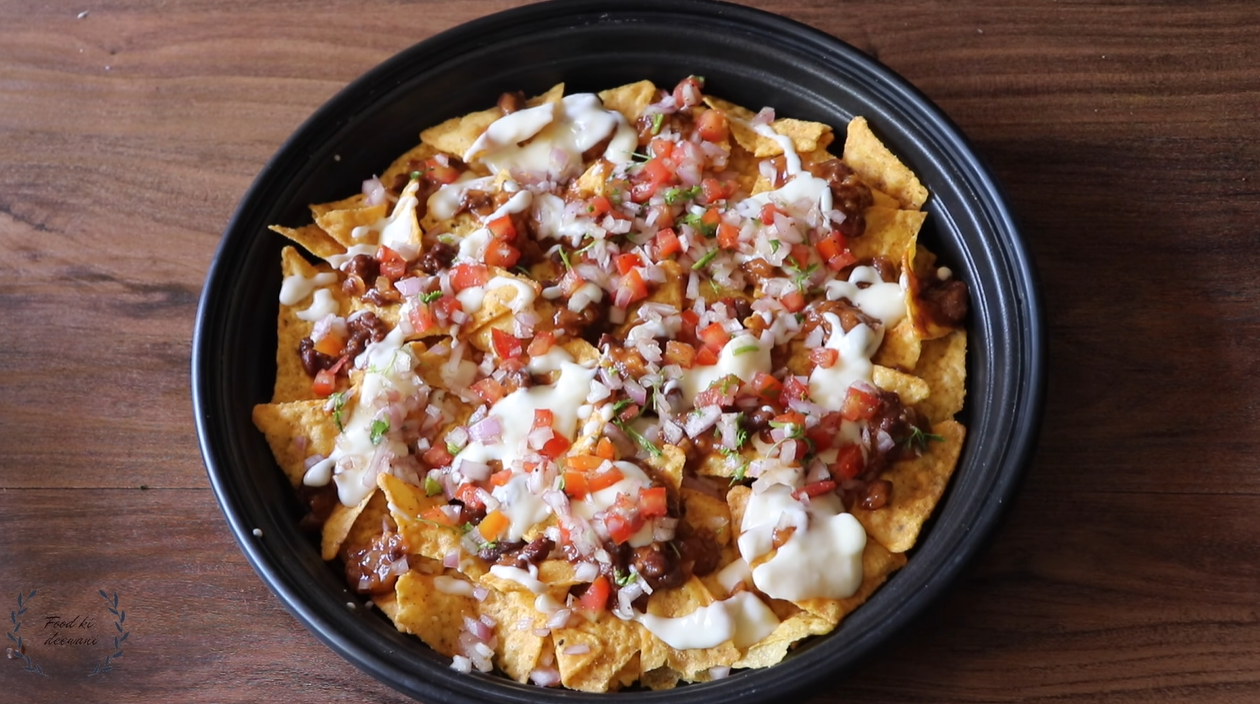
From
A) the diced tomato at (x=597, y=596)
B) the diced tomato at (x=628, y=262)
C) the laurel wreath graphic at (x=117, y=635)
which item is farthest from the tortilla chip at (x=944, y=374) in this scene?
the laurel wreath graphic at (x=117, y=635)

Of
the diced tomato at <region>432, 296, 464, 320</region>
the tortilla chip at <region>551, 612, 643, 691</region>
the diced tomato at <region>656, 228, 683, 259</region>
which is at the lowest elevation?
the tortilla chip at <region>551, 612, 643, 691</region>

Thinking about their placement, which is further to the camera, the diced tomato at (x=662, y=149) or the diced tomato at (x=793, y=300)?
the diced tomato at (x=662, y=149)

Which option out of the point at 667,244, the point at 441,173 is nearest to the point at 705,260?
the point at 667,244

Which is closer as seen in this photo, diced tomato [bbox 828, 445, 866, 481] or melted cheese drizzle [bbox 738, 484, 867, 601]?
melted cheese drizzle [bbox 738, 484, 867, 601]

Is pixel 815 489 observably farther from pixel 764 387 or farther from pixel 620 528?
pixel 620 528

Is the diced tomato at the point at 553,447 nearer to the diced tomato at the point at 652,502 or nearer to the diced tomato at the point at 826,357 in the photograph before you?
the diced tomato at the point at 652,502

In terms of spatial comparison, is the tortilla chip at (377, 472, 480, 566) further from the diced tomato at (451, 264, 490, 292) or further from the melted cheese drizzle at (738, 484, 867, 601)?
the melted cheese drizzle at (738, 484, 867, 601)

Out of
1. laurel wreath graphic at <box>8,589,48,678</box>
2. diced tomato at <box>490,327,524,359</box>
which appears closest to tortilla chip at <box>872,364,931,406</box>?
diced tomato at <box>490,327,524,359</box>
